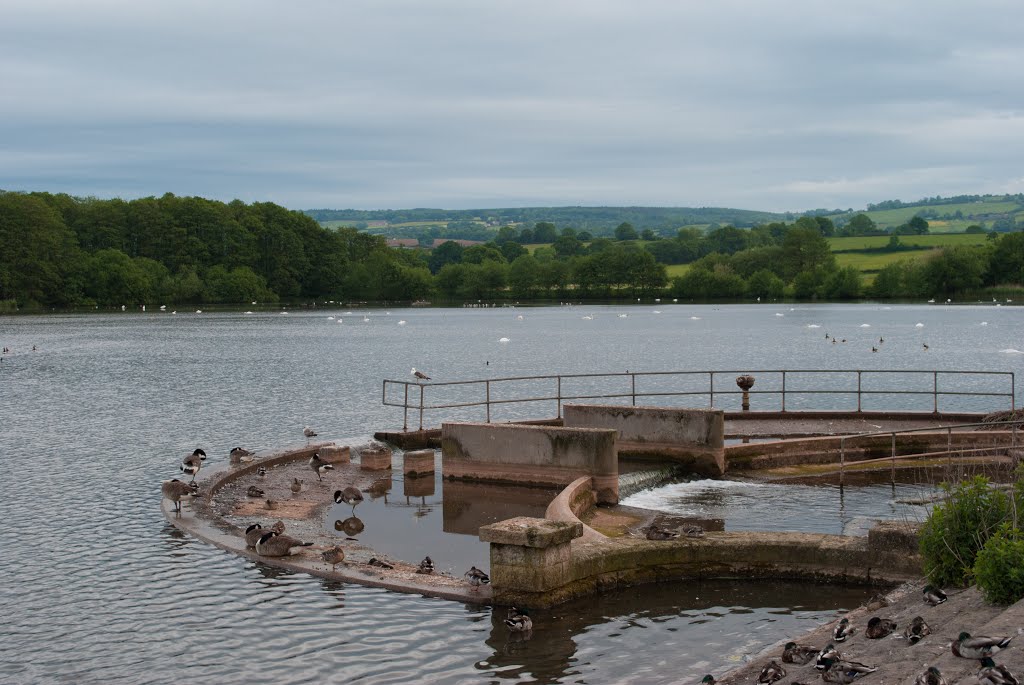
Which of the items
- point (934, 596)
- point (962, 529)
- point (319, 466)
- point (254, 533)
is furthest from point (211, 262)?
point (934, 596)

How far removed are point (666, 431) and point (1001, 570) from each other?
14.1 m

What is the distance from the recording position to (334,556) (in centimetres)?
1545

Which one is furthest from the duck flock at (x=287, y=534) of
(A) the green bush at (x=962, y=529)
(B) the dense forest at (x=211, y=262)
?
(B) the dense forest at (x=211, y=262)

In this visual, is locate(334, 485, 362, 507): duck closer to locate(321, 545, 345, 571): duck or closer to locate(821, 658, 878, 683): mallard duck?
locate(321, 545, 345, 571): duck

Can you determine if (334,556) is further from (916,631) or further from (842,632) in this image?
(916,631)

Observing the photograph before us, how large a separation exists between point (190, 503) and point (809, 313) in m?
143

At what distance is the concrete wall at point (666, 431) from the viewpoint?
910 inches

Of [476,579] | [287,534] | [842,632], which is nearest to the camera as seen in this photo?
[842,632]

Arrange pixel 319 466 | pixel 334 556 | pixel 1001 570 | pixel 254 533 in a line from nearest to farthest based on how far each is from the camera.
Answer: pixel 1001 570 → pixel 334 556 → pixel 254 533 → pixel 319 466

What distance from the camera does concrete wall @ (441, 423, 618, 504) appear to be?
20609mm

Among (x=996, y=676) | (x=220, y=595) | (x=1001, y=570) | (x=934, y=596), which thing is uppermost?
(x=1001, y=570)

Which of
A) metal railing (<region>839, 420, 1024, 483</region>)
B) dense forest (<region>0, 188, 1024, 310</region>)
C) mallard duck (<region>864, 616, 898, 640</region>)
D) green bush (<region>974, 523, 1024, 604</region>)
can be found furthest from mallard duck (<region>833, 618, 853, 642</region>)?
dense forest (<region>0, 188, 1024, 310</region>)

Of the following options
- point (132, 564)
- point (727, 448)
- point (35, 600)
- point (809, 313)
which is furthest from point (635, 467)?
point (809, 313)

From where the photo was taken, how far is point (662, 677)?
11.4m
